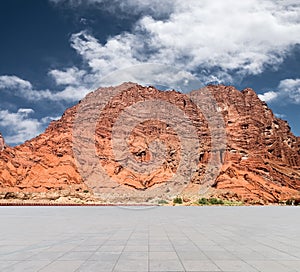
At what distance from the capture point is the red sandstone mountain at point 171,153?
64.9 m

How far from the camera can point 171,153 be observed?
7744 centimetres

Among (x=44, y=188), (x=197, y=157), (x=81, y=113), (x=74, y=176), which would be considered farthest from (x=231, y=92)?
(x=44, y=188)

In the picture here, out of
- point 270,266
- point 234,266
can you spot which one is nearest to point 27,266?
point 234,266

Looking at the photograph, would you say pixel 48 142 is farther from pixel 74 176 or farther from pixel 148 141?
pixel 148 141

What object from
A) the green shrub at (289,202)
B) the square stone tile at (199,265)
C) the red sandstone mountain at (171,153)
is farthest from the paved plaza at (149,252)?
the green shrub at (289,202)

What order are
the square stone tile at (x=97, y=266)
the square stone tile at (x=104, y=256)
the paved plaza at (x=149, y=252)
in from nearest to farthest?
the square stone tile at (x=97, y=266), the paved plaza at (x=149, y=252), the square stone tile at (x=104, y=256)

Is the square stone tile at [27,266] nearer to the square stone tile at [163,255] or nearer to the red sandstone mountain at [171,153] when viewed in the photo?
the square stone tile at [163,255]

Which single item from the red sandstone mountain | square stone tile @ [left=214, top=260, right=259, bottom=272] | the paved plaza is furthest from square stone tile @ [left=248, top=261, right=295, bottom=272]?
the red sandstone mountain

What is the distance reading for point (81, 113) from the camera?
90.4 m

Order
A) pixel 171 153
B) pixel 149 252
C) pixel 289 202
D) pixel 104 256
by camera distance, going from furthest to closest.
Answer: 1. pixel 171 153
2. pixel 289 202
3. pixel 149 252
4. pixel 104 256

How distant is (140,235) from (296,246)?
4.52 metres

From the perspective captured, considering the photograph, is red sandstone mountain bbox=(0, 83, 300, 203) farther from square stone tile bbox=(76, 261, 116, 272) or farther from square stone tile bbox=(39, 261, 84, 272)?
square stone tile bbox=(39, 261, 84, 272)

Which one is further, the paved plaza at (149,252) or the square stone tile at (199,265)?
the paved plaza at (149,252)

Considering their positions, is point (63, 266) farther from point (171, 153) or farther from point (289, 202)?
point (171, 153)
